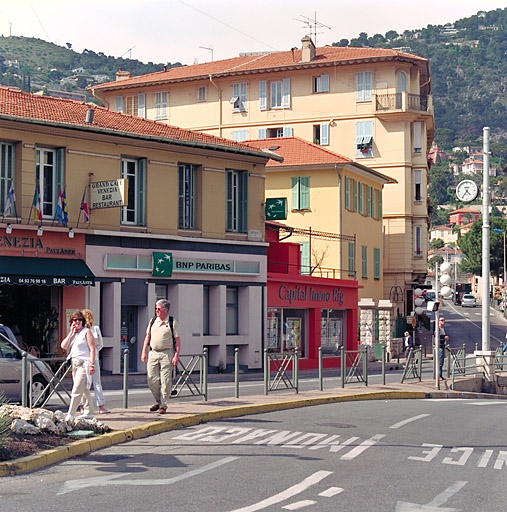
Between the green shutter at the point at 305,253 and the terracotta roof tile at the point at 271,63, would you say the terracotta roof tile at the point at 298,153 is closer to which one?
the green shutter at the point at 305,253

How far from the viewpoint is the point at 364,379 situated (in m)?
26.3

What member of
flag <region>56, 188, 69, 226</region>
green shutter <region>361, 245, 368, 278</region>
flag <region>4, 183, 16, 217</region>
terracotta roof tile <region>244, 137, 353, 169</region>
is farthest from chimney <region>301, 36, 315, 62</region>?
flag <region>4, 183, 16, 217</region>

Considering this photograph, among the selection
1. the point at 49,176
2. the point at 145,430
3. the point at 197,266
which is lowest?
the point at 145,430

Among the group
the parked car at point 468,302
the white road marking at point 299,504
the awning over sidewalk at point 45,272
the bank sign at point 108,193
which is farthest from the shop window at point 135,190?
the parked car at point 468,302

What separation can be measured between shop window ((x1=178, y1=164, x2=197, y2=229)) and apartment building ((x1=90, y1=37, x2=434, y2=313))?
27.5 meters

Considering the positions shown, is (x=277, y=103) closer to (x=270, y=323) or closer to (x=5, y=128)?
(x=270, y=323)

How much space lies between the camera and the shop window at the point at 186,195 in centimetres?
3419

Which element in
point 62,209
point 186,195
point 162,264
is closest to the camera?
point 62,209

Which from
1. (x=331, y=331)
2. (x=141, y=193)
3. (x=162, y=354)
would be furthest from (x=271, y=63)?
(x=162, y=354)

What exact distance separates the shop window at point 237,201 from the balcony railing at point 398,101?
84.6 ft

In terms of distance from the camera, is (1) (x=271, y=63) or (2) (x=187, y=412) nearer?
(2) (x=187, y=412)

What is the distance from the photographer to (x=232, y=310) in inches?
1422

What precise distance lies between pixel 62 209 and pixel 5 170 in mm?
1996

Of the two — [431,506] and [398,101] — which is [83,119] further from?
[398,101]
